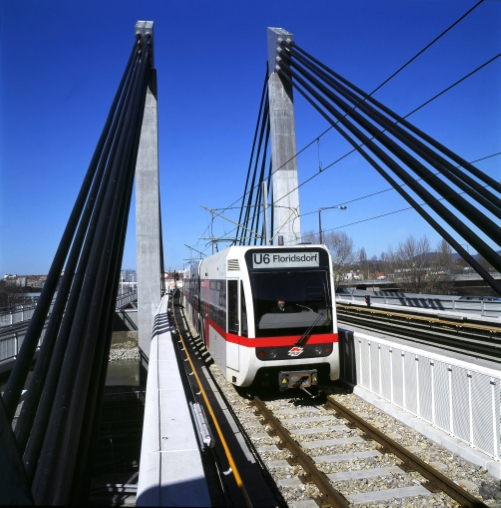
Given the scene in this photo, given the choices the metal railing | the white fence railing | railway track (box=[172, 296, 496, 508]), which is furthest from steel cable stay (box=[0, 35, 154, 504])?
the metal railing

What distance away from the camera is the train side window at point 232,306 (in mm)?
9195

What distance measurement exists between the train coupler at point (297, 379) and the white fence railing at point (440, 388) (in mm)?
1129

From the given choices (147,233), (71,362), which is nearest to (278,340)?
(71,362)

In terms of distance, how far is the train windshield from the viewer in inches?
349

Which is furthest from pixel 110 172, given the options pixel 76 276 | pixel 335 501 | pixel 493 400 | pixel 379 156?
pixel 493 400

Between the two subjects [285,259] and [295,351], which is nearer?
[295,351]

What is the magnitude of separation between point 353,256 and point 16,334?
148 ft

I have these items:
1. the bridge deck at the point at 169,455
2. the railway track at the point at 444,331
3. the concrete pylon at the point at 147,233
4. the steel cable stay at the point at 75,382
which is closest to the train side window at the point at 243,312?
the bridge deck at the point at 169,455

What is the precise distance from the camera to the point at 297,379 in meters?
8.91

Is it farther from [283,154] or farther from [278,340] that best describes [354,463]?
[283,154]

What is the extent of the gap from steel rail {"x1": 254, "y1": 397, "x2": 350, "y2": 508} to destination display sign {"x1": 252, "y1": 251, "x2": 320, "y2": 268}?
259 centimetres

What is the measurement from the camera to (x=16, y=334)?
13570mm

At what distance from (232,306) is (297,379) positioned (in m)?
1.81

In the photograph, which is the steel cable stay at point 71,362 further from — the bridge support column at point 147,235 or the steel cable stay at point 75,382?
the bridge support column at point 147,235
